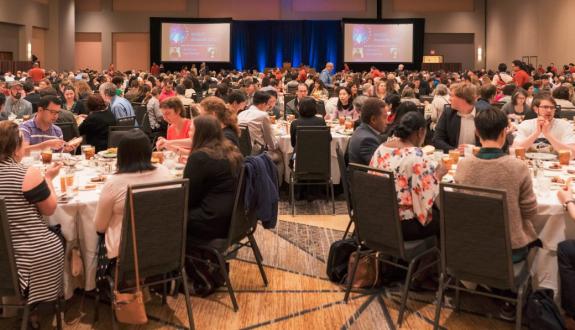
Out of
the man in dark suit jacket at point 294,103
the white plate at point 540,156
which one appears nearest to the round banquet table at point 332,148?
the man in dark suit jacket at point 294,103

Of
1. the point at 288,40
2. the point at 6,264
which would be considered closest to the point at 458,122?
the point at 6,264

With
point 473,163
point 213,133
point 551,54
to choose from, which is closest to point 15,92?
point 213,133

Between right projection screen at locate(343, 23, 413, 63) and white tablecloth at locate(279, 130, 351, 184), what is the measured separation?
2047 cm

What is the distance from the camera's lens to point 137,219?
11.8 ft

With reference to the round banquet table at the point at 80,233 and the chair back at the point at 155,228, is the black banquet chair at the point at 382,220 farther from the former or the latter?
the round banquet table at the point at 80,233

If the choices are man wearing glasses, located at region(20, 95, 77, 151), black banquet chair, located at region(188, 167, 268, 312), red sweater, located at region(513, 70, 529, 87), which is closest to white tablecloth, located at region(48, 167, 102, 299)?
black banquet chair, located at region(188, 167, 268, 312)

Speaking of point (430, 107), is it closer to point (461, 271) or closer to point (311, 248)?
point (311, 248)

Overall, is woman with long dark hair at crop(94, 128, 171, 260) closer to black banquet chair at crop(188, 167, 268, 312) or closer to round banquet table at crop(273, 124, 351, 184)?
black banquet chair at crop(188, 167, 268, 312)

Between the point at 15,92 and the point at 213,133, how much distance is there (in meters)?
6.73

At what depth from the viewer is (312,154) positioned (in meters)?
6.98

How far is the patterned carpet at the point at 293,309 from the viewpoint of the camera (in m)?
4.26

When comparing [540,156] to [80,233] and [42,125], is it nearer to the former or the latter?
[80,233]

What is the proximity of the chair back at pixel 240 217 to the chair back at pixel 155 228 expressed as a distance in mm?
533

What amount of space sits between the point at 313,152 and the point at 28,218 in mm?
3727
